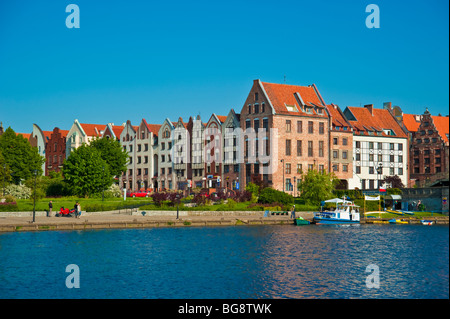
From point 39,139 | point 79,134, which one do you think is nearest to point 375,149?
point 79,134

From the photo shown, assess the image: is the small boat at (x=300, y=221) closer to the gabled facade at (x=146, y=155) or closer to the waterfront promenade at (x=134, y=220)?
the waterfront promenade at (x=134, y=220)

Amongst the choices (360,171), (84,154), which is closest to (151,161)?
(84,154)

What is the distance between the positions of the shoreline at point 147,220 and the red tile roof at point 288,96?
98.5 feet

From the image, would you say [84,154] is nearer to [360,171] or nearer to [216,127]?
[216,127]

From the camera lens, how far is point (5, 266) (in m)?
38.4

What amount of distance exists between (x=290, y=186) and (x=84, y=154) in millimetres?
36010

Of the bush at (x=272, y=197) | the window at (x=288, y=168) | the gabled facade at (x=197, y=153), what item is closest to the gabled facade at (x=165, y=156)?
the gabled facade at (x=197, y=153)

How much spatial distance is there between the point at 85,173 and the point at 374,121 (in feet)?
191

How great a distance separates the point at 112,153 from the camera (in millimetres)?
116750

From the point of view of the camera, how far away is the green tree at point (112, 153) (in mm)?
115438

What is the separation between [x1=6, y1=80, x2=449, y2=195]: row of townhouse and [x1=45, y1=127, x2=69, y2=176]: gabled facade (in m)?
17.2

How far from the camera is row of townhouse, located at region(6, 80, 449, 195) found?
10019 centimetres

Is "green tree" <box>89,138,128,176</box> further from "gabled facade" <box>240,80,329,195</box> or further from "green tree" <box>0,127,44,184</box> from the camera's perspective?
"gabled facade" <box>240,80,329,195</box>
